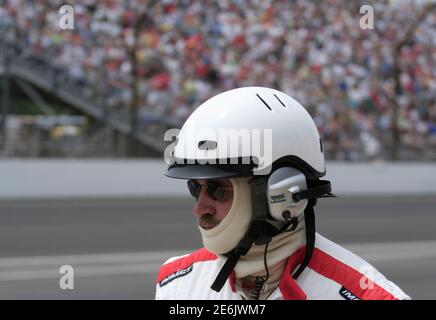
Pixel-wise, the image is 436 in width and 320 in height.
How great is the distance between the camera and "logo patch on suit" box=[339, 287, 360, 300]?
1.82 metres

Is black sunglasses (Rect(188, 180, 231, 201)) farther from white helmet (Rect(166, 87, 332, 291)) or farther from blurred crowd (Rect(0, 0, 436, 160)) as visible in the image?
blurred crowd (Rect(0, 0, 436, 160))

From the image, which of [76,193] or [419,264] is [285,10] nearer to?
[76,193]

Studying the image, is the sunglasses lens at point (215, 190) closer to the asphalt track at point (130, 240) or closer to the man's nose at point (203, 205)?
the man's nose at point (203, 205)

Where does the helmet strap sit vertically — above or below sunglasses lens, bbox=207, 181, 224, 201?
below

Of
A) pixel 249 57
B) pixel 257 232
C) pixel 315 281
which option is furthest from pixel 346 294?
pixel 249 57

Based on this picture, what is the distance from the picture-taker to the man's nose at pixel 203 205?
6.54 ft

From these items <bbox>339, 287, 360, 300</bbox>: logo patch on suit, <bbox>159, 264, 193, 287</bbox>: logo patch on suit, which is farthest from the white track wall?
<bbox>339, 287, 360, 300</bbox>: logo patch on suit

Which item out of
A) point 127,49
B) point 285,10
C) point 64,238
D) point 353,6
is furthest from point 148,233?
point 353,6

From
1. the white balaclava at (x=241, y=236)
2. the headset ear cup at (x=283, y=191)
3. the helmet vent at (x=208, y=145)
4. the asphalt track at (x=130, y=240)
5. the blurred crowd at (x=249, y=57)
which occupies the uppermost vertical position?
the blurred crowd at (x=249, y=57)

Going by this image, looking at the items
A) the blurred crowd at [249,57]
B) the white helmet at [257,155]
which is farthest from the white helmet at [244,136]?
the blurred crowd at [249,57]

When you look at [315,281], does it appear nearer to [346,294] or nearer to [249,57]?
[346,294]

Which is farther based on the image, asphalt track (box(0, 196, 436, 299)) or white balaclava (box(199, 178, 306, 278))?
asphalt track (box(0, 196, 436, 299))

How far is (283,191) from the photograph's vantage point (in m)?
1.92

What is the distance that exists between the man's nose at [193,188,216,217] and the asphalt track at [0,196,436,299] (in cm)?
405
